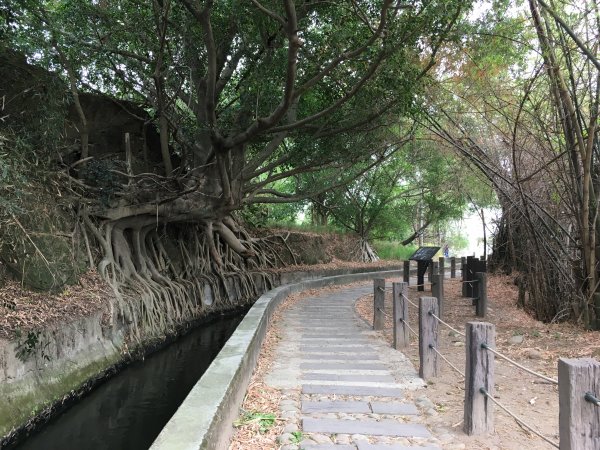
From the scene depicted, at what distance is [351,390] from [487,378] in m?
1.48

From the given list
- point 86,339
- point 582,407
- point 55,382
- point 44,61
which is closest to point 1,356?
point 55,382

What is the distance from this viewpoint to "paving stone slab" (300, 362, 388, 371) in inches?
227

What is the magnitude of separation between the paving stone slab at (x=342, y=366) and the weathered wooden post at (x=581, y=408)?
3257 millimetres

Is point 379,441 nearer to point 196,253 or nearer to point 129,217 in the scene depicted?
point 129,217

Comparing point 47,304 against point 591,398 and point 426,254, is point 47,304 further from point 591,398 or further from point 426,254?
point 426,254

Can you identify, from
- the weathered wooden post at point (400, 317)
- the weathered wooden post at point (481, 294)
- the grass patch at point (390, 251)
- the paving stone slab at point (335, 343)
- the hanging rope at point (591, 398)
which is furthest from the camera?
the grass patch at point (390, 251)

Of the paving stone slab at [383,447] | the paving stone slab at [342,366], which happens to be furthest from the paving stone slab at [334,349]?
the paving stone slab at [383,447]

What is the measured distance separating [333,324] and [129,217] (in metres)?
5.01

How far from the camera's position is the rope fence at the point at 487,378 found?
8.36ft

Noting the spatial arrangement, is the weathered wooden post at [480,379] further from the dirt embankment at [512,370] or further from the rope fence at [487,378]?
the dirt embankment at [512,370]

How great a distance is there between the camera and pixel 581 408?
2.55 meters

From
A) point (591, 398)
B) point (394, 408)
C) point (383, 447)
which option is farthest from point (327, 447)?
point (591, 398)

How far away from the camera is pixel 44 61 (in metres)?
7.83

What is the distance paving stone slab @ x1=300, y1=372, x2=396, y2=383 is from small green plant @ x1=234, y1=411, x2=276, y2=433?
1139 millimetres
